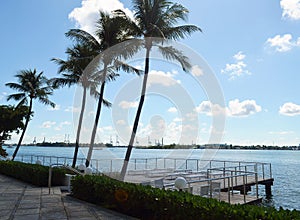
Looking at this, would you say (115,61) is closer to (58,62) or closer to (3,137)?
(58,62)

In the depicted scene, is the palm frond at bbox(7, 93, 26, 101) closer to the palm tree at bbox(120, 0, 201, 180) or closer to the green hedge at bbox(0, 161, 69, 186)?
the green hedge at bbox(0, 161, 69, 186)

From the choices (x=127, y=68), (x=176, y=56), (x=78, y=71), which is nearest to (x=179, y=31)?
(x=176, y=56)

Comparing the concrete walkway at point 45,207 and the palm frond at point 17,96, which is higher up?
the palm frond at point 17,96

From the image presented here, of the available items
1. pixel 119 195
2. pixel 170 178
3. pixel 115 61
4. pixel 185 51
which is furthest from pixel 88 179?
pixel 115 61

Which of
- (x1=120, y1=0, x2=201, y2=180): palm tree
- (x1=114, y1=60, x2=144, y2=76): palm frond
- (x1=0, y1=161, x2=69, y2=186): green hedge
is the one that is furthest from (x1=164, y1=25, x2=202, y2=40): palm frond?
(x1=0, y1=161, x2=69, y2=186): green hedge

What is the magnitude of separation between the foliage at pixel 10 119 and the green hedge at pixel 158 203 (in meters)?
19.6

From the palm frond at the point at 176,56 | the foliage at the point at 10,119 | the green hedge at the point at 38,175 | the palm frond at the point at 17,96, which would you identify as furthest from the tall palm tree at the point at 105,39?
the foliage at the point at 10,119

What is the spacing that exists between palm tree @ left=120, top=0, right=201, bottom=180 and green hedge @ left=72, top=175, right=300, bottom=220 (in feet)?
17.2

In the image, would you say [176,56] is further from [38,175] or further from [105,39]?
[38,175]

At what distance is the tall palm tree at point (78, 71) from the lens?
15.9 m

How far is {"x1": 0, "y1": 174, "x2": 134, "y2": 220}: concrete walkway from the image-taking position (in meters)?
5.86

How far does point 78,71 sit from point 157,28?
7088 mm

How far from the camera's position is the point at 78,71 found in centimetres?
1730

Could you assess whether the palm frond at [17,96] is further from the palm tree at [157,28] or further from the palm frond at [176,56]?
the palm frond at [176,56]
